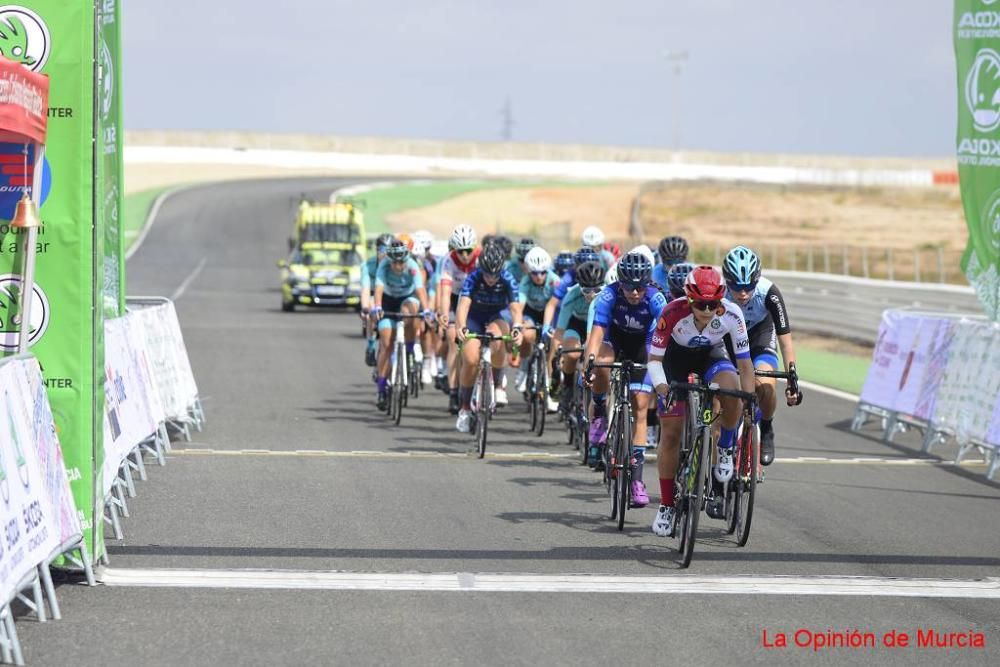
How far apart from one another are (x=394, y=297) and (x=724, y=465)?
8.34 m

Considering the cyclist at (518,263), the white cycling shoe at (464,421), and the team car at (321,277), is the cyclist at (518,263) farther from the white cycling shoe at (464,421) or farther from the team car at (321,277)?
the team car at (321,277)

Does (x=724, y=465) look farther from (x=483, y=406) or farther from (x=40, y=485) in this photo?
(x=483, y=406)

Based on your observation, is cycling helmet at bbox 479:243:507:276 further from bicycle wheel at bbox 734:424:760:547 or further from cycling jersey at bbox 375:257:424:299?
bicycle wheel at bbox 734:424:760:547

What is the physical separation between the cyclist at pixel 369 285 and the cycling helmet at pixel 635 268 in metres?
6.23

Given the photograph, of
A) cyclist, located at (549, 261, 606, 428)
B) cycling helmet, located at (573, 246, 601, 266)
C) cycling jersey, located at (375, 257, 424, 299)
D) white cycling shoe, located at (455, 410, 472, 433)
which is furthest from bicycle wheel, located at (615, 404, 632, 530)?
cycling jersey, located at (375, 257, 424, 299)

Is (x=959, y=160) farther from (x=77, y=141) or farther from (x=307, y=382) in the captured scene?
(x=77, y=141)

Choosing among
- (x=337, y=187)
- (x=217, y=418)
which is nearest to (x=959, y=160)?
(x=217, y=418)

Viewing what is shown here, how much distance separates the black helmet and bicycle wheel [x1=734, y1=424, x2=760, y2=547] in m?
7.50

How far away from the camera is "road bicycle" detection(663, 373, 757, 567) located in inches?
375

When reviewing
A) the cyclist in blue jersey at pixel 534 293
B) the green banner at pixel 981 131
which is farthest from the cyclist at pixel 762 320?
the green banner at pixel 981 131

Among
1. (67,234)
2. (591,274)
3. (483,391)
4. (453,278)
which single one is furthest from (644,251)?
(67,234)

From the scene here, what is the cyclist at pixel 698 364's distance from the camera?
33.1 ft

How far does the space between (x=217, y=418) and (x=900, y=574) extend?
9193mm

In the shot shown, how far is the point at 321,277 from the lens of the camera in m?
37.8
